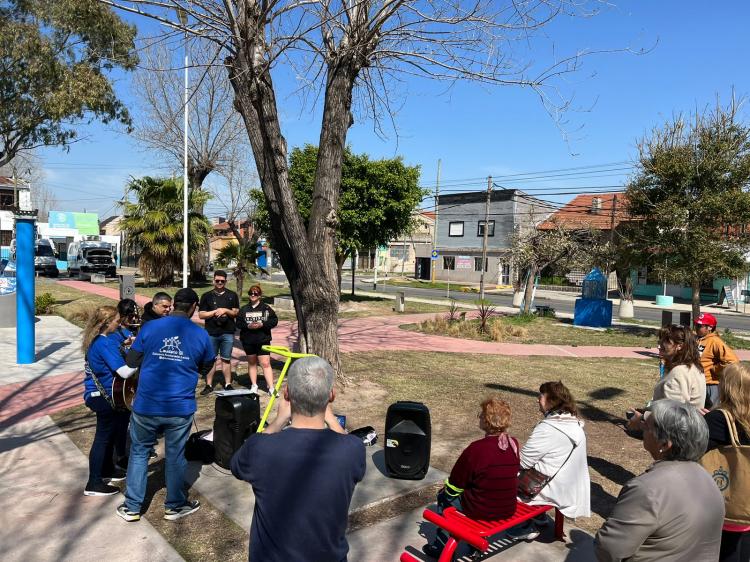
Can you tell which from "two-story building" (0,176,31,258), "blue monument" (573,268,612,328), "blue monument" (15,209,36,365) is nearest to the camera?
"blue monument" (15,209,36,365)

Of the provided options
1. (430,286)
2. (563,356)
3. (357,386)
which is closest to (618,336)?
(563,356)

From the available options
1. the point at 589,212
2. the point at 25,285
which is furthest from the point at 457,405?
the point at 589,212

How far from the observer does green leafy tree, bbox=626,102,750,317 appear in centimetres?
1449

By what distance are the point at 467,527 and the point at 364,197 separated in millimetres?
19427

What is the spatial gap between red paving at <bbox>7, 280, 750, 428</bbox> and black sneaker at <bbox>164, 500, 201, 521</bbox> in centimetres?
355

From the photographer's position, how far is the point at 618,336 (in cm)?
1642

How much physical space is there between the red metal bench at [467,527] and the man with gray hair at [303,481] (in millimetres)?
1412

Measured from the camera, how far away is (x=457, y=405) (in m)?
7.69

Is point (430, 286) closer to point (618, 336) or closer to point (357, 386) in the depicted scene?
point (618, 336)

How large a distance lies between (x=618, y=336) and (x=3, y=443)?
1550cm

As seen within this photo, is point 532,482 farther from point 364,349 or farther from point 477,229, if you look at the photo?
point 477,229

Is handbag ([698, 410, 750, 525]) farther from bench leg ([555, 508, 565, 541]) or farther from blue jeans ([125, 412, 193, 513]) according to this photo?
blue jeans ([125, 412, 193, 513])

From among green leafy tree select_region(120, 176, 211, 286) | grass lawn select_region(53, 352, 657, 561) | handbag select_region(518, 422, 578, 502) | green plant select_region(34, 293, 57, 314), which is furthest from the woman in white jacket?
green leafy tree select_region(120, 176, 211, 286)

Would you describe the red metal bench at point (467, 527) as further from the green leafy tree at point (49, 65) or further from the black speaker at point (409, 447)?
the green leafy tree at point (49, 65)
